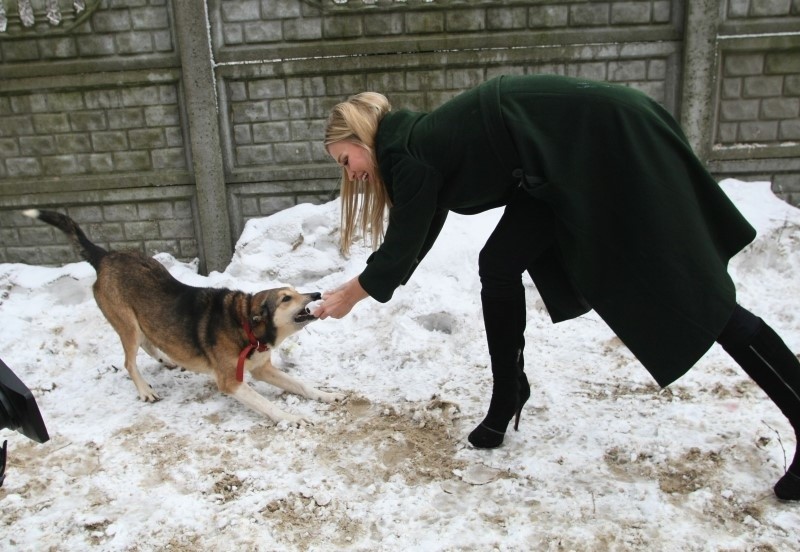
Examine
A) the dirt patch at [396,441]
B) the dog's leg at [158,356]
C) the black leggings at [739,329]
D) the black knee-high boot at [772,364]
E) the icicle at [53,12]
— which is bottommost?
the dog's leg at [158,356]

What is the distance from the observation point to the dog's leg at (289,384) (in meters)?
3.52

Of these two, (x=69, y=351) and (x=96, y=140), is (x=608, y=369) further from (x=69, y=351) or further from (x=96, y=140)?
(x=96, y=140)

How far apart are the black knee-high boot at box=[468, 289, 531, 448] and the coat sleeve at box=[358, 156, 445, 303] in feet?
1.48

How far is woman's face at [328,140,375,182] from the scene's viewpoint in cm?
233

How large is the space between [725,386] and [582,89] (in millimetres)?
2182

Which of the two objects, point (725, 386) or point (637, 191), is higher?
point (637, 191)

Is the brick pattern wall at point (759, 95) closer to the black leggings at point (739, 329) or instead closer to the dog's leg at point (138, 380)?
the black leggings at point (739, 329)

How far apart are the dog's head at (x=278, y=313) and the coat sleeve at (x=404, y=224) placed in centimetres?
99

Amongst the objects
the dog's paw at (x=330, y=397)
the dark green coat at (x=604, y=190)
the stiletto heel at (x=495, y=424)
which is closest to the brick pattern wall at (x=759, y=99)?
the dark green coat at (x=604, y=190)

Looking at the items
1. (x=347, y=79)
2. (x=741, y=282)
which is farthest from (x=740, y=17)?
(x=347, y=79)

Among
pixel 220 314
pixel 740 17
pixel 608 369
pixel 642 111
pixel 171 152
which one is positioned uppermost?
pixel 740 17

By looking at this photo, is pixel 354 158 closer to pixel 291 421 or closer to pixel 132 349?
pixel 291 421

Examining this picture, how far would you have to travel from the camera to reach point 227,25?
217 inches

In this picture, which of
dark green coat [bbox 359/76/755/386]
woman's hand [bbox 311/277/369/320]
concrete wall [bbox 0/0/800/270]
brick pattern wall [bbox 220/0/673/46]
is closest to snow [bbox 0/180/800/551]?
dark green coat [bbox 359/76/755/386]
